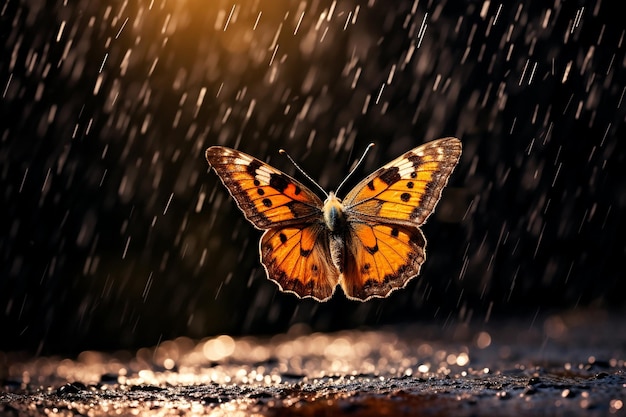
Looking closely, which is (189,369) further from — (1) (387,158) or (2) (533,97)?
(2) (533,97)

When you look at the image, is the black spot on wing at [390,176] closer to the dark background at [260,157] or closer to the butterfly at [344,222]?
the butterfly at [344,222]

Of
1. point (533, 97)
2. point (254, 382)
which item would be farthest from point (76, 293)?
point (533, 97)

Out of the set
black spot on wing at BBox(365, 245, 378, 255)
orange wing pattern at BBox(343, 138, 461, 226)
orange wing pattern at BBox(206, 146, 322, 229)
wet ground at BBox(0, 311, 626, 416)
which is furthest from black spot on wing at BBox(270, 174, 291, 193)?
wet ground at BBox(0, 311, 626, 416)

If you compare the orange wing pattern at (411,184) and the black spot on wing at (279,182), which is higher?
the orange wing pattern at (411,184)

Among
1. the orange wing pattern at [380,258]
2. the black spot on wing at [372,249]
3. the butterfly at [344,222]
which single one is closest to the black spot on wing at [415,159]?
the butterfly at [344,222]

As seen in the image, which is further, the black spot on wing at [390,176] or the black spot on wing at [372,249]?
the black spot on wing at [372,249]

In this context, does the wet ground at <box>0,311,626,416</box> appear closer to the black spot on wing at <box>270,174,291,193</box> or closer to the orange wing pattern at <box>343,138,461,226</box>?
the orange wing pattern at <box>343,138,461,226</box>
